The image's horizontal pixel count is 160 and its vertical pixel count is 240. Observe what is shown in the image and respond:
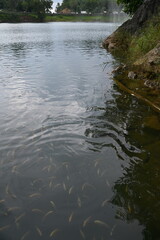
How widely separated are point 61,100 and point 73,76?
732 centimetres

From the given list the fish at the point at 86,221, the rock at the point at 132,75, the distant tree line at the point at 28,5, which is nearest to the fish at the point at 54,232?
the fish at the point at 86,221

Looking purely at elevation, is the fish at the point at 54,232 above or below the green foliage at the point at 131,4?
below

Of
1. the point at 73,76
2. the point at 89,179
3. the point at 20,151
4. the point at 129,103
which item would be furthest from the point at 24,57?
the point at 89,179

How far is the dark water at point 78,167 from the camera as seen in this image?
281 inches

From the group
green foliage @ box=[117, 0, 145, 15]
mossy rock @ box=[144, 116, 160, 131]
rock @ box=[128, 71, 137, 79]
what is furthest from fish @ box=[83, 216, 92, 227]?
green foliage @ box=[117, 0, 145, 15]

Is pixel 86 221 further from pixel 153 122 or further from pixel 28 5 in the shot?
pixel 28 5

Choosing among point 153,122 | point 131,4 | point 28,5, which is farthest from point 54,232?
point 28,5

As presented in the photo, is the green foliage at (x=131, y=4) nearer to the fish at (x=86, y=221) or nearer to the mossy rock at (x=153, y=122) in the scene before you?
the mossy rock at (x=153, y=122)

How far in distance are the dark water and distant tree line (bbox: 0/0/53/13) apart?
176 meters

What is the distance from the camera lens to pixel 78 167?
964cm

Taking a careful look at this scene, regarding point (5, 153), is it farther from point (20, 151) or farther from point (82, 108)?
point (82, 108)

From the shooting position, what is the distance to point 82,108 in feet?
50.5

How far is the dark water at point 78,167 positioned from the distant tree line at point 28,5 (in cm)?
17553

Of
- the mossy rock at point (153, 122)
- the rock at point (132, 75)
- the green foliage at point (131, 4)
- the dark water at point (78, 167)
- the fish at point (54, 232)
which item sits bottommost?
the fish at point (54, 232)
